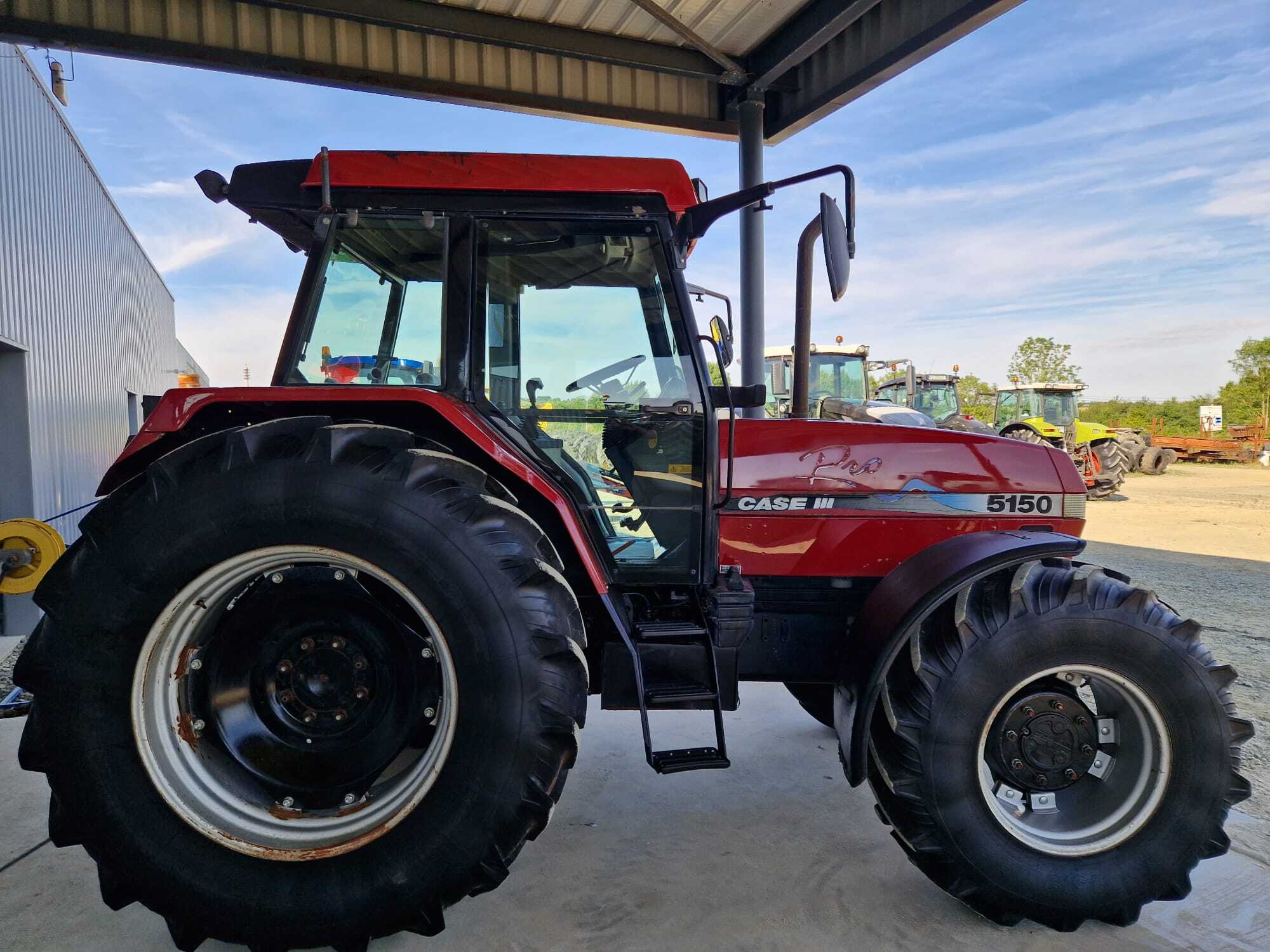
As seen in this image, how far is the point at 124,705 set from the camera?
1.85 meters

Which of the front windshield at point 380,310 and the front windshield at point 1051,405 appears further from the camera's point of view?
the front windshield at point 1051,405

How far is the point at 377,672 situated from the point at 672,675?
0.88 metres

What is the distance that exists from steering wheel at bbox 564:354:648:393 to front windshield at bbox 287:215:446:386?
467 millimetres

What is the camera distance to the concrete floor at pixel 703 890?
2.01m

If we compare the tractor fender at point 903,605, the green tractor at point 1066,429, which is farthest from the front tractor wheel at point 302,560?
the green tractor at point 1066,429

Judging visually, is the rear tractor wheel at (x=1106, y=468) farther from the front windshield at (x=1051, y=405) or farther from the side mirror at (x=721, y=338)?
the side mirror at (x=721, y=338)

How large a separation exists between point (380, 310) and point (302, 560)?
870 millimetres

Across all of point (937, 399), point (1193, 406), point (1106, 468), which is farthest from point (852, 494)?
point (1193, 406)

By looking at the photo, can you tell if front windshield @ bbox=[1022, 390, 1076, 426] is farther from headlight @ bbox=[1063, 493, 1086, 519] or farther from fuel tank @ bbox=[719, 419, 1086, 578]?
fuel tank @ bbox=[719, 419, 1086, 578]

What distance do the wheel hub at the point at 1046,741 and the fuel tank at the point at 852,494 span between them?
Answer: 0.62 m

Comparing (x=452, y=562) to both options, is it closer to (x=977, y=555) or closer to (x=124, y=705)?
(x=124, y=705)

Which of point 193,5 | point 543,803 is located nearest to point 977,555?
point 543,803

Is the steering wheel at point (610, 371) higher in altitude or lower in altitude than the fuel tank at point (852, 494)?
higher

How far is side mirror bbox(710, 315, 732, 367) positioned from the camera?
2.41 m
